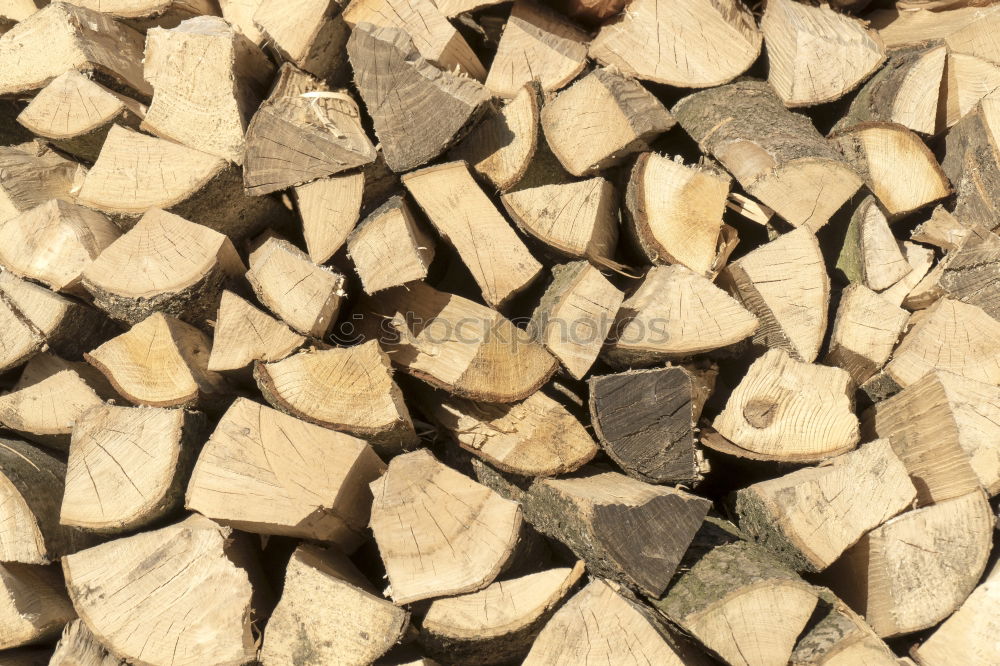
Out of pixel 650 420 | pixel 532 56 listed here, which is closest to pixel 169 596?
pixel 650 420

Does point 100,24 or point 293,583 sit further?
point 100,24

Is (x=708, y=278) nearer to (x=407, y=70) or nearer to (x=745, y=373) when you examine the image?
(x=745, y=373)

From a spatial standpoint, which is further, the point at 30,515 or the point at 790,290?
the point at 790,290

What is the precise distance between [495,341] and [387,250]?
1.36ft

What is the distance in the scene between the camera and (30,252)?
2434 millimetres

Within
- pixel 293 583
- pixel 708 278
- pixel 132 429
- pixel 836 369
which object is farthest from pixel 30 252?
pixel 836 369

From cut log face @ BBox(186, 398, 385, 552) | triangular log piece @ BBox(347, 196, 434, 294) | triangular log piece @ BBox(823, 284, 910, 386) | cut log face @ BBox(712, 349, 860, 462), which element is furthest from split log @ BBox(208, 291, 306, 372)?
triangular log piece @ BBox(823, 284, 910, 386)

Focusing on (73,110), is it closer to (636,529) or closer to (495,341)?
(495,341)

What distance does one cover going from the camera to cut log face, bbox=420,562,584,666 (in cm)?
202

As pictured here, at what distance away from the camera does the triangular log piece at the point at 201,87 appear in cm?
242

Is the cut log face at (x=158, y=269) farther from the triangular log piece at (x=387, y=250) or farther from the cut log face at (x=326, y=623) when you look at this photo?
the cut log face at (x=326, y=623)

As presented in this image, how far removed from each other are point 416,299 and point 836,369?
1.29 m

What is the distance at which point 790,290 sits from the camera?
7.83ft

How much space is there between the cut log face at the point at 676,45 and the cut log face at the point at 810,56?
0.36 ft
